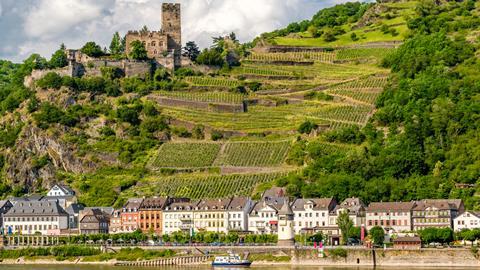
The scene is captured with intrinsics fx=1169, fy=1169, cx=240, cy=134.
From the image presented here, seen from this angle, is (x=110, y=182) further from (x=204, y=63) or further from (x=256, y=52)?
(x=256, y=52)

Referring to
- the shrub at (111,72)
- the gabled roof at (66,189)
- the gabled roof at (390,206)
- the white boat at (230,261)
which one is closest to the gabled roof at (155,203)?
the gabled roof at (66,189)

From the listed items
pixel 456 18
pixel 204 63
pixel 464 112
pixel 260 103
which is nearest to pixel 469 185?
pixel 464 112

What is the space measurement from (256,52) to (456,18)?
91.1 ft

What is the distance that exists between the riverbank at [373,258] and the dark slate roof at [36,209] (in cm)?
2457

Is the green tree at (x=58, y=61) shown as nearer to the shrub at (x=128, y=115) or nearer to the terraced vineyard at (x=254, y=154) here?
the shrub at (x=128, y=115)

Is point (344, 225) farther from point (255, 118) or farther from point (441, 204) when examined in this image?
point (255, 118)

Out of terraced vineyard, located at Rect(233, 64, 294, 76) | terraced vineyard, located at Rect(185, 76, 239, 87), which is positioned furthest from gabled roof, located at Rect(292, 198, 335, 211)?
terraced vineyard, located at Rect(233, 64, 294, 76)

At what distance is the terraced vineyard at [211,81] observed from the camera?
13738 cm

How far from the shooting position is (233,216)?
10594cm

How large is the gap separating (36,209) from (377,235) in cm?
3632

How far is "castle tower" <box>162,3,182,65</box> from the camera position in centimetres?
14562

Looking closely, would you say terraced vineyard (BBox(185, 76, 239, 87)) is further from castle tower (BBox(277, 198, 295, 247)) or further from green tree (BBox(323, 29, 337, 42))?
castle tower (BBox(277, 198, 295, 247))

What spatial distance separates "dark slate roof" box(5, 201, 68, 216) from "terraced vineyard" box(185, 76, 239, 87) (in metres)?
30.4

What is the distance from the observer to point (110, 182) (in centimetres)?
11769
